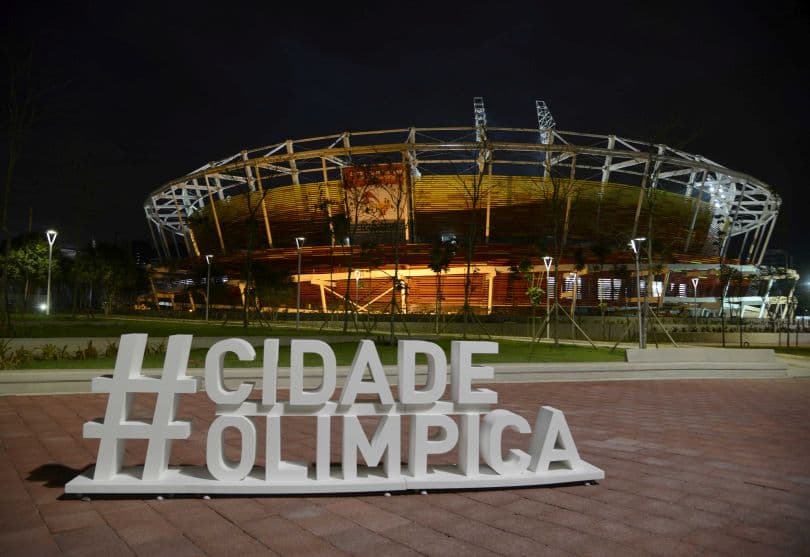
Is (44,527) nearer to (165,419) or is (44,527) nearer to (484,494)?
(165,419)

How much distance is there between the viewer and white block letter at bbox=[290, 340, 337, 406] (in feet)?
17.4

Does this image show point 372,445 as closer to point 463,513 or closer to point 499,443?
point 463,513

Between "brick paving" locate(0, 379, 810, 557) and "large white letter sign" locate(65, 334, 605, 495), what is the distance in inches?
5.8

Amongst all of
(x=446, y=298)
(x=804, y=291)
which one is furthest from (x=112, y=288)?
(x=804, y=291)

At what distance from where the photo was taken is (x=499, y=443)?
5.59 meters

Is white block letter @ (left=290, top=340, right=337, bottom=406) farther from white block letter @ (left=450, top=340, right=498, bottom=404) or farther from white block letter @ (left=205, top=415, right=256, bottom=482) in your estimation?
white block letter @ (left=450, top=340, right=498, bottom=404)

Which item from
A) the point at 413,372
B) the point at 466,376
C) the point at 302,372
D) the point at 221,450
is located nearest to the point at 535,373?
the point at 466,376

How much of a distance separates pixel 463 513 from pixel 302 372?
1.72 metres

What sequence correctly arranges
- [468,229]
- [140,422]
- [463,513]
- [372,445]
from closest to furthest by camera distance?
1. [463,513]
2. [140,422]
3. [372,445]
4. [468,229]

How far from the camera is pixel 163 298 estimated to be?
87.9 meters

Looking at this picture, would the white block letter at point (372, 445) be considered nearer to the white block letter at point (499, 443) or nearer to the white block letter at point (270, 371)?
the white block letter at point (270, 371)

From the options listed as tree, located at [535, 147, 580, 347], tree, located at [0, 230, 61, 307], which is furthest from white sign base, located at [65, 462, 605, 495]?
tree, located at [0, 230, 61, 307]

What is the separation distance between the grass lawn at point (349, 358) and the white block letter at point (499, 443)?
9095 millimetres

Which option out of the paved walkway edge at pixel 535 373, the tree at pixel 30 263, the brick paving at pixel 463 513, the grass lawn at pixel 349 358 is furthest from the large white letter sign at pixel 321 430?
the tree at pixel 30 263
